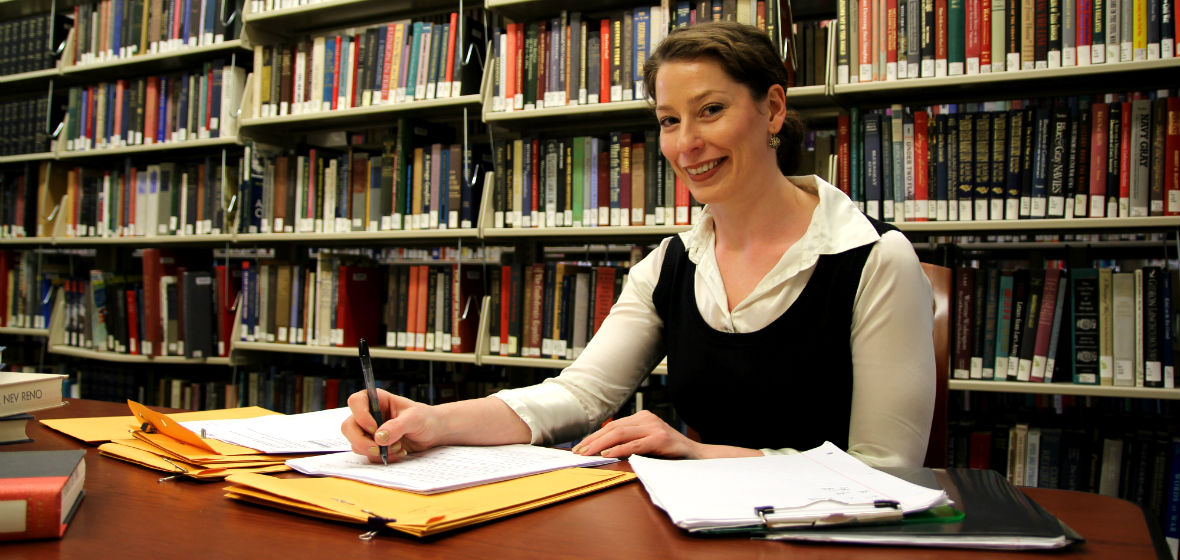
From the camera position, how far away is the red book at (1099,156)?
182cm

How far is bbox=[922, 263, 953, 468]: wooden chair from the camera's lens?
3.77ft

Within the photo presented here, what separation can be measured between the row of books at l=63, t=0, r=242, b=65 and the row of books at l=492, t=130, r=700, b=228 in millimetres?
1290

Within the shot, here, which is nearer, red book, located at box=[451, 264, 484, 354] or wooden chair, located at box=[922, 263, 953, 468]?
wooden chair, located at box=[922, 263, 953, 468]

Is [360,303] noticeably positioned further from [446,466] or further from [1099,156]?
[1099,156]

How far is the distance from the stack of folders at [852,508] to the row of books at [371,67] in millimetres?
1992

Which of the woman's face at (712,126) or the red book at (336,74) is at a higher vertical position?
the red book at (336,74)

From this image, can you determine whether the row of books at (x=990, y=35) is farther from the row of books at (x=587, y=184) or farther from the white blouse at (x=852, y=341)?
the white blouse at (x=852, y=341)

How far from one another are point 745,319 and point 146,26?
2.93 meters

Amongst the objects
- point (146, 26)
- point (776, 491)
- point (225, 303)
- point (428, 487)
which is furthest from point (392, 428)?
point (146, 26)

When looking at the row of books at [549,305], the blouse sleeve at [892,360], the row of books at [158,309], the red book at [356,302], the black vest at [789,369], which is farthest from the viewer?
the row of books at [158,309]

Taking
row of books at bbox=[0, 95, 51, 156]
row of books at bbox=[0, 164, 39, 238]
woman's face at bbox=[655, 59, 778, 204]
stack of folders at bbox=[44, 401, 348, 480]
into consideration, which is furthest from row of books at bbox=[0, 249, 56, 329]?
woman's face at bbox=[655, 59, 778, 204]

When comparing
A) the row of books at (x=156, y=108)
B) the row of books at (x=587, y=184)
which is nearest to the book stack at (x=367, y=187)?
the row of books at (x=587, y=184)

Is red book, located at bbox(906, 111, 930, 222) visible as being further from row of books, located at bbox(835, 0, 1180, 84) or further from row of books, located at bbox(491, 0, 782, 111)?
row of books, located at bbox(491, 0, 782, 111)

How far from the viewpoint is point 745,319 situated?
1.16m
